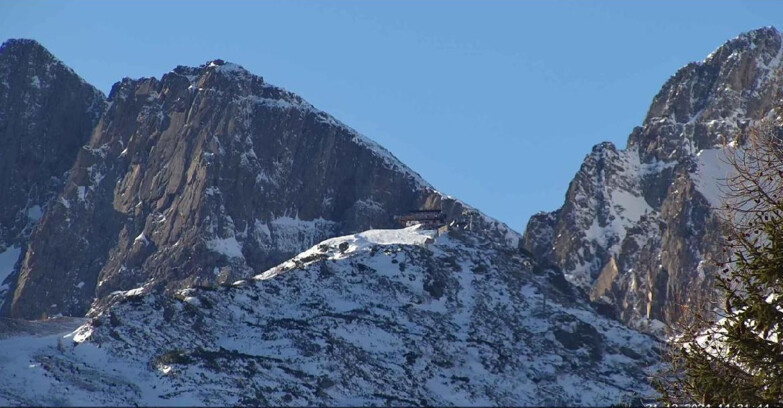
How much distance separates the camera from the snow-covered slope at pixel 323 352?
486ft

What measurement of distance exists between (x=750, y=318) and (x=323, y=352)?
146644 mm

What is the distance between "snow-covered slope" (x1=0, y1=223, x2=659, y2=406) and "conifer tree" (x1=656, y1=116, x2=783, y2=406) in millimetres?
116356

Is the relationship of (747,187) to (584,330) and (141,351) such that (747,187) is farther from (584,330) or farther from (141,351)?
(584,330)

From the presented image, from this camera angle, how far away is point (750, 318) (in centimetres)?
2241

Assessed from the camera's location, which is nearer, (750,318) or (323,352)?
(750,318)

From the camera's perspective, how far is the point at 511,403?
553 feet

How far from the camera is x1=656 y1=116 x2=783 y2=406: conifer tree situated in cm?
2200

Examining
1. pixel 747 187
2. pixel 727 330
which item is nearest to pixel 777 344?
pixel 727 330

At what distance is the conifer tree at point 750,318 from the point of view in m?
22.0

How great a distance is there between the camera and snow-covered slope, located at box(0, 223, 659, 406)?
148 meters

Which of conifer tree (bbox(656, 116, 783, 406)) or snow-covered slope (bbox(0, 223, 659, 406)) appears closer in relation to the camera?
conifer tree (bbox(656, 116, 783, 406))

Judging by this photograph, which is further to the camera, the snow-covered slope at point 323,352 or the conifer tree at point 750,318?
the snow-covered slope at point 323,352

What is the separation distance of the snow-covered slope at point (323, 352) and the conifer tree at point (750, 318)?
116356 millimetres

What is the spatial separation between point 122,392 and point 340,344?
118ft
